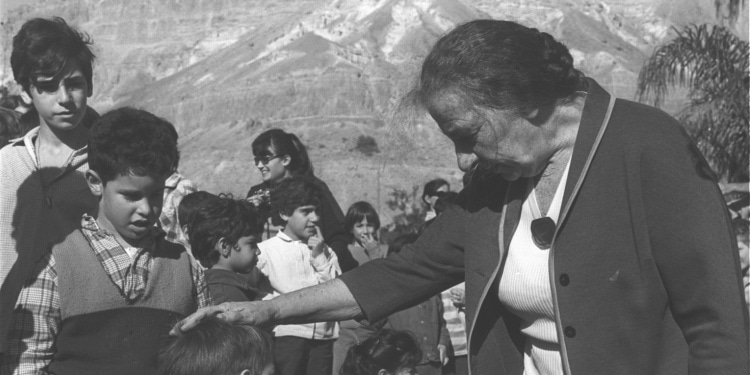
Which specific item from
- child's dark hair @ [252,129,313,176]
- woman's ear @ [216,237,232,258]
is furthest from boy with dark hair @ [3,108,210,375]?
child's dark hair @ [252,129,313,176]

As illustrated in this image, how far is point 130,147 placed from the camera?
133 inches

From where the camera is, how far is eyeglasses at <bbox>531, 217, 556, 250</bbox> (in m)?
3.09

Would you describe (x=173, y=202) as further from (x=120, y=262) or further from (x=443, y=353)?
(x=120, y=262)

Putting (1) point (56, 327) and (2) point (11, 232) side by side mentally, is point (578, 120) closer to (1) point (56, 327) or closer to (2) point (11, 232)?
(1) point (56, 327)

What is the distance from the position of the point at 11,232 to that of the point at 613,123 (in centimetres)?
207

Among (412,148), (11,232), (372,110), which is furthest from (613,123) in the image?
(372,110)

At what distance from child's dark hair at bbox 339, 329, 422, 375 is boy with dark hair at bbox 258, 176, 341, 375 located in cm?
51

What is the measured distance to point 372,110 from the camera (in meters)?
85.9

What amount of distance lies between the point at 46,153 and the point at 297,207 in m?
2.43

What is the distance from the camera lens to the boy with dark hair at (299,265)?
5910 millimetres

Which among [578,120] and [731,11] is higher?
[578,120]

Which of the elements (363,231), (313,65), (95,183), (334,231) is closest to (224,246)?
(334,231)

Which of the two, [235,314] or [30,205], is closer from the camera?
[235,314]

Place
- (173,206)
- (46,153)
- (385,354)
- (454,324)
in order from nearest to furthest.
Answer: (46,153) → (385,354) → (173,206) → (454,324)
